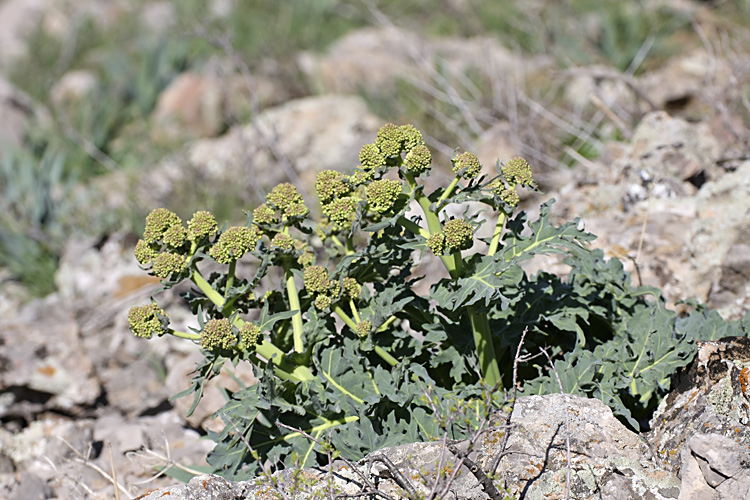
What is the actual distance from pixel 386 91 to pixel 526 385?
7102mm

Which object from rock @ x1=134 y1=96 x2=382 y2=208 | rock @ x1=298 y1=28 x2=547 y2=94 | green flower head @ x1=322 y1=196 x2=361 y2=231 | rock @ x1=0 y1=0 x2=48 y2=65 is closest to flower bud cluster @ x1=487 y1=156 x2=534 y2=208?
green flower head @ x1=322 y1=196 x2=361 y2=231

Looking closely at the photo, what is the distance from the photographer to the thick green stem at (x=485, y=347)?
8.89ft

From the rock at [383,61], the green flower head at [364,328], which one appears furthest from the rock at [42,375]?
the rock at [383,61]

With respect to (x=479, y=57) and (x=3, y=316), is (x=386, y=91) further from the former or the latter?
(x=3, y=316)

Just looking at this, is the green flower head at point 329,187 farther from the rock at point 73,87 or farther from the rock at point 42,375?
the rock at point 73,87

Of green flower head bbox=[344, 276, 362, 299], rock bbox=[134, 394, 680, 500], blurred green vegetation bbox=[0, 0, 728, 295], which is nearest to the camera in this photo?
rock bbox=[134, 394, 680, 500]

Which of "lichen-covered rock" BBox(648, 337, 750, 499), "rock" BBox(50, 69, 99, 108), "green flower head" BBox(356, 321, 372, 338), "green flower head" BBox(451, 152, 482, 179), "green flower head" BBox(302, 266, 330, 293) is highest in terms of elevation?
"green flower head" BBox(451, 152, 482, 179)

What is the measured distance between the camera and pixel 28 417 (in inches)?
187

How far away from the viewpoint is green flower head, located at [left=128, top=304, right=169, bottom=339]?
249 centimetres

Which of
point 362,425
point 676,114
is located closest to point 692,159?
point 676,114

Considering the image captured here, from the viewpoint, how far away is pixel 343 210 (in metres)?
2.53

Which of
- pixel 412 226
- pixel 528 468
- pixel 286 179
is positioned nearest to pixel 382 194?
pixel 412 226

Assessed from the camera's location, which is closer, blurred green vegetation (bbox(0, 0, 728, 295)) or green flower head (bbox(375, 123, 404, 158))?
green flower head (bbox(375, 123, 404, 158))

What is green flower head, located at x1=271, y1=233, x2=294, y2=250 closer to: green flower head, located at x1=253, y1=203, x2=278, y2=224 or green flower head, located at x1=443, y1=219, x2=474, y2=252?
green flower head, located at x1=253, y1=203, x2=278, y2=224
